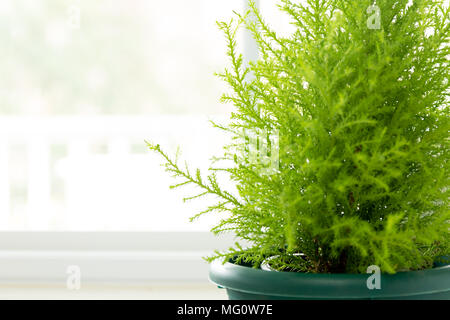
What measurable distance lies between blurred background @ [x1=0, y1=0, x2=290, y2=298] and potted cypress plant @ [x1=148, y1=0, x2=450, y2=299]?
136 cm

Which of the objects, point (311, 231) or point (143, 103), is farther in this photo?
point (143, 103)

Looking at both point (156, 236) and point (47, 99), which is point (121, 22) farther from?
point (156, 236)

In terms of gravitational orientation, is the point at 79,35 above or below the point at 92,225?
above

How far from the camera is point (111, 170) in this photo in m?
3.23

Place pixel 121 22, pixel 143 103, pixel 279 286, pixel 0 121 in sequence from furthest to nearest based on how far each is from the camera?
pixel 143 103 < pixel 121 22 < pixel 0 121 < pixel 279 286

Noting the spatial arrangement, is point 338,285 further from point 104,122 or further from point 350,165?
point 104,122

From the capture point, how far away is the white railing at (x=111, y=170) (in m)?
3.23

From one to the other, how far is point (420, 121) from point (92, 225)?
2.75m

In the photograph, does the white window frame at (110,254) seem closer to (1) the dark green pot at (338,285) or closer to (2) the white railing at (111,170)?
(2) the white railing at (111,170)

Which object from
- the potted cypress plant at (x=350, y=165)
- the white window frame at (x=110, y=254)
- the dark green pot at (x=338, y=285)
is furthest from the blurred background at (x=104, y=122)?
the dark green pot at (x=338, y=285)

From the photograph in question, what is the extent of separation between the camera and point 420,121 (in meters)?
0.72

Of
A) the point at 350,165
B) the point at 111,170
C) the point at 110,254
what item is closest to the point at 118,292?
the point at 110,254

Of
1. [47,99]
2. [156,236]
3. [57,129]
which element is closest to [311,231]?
[156,236]

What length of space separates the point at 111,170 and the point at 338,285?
2744 mm
